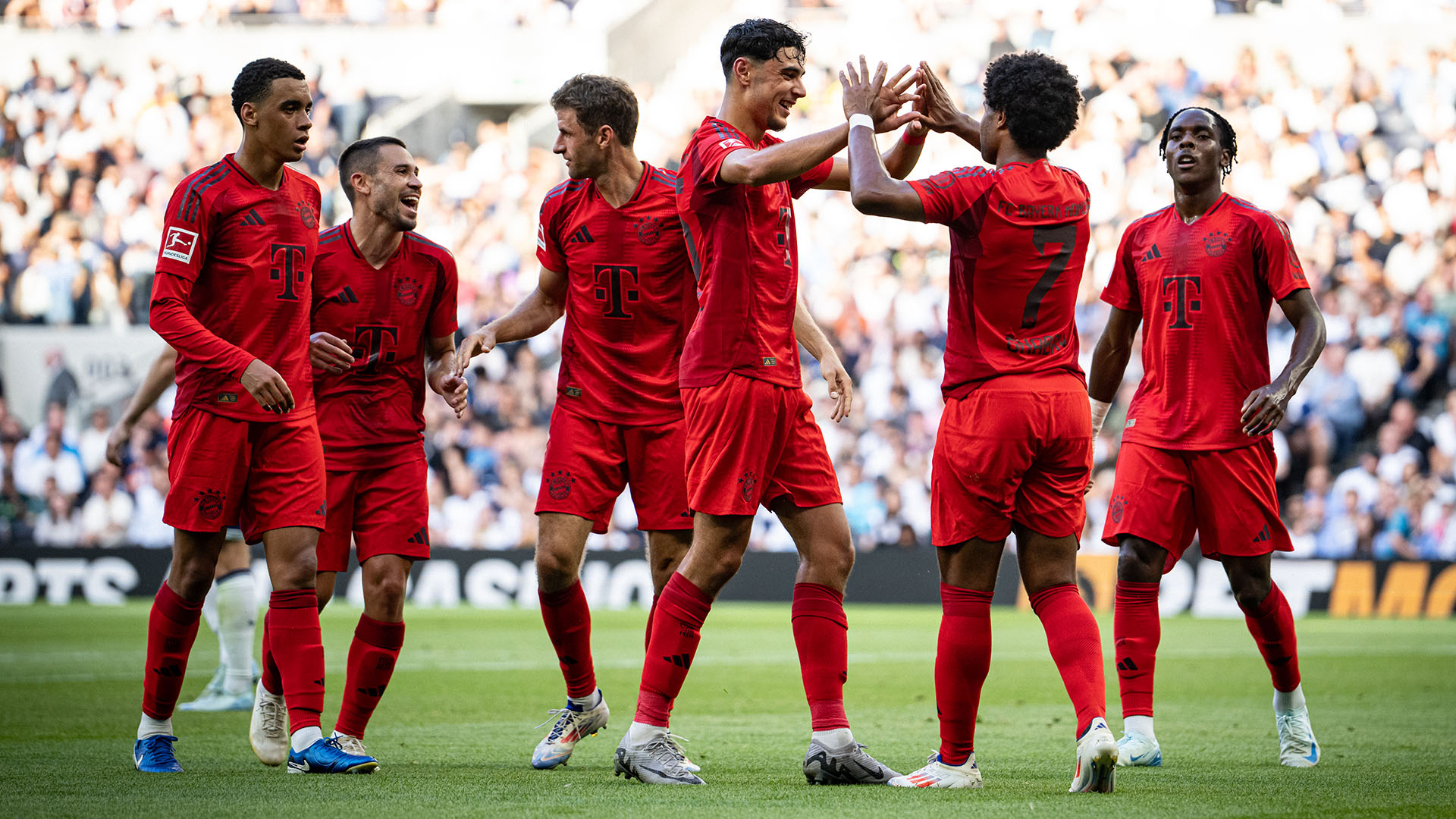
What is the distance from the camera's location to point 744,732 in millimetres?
7098

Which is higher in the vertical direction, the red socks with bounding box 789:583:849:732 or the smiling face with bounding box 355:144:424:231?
the smiling face with bounding box 355:144:424:231

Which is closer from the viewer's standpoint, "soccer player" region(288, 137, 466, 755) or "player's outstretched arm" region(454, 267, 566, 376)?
"soccer player" region(288, 137, 466, 755)

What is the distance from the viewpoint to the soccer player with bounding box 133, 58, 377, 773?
5.52 m

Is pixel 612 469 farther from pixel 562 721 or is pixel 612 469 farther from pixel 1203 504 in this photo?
pixel 1203 504

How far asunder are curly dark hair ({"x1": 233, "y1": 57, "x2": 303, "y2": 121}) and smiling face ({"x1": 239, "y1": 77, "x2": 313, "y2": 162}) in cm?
1

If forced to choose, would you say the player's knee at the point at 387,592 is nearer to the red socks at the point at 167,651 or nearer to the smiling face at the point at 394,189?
the red socks at the point at 167,651

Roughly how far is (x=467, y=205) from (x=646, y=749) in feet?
58.0

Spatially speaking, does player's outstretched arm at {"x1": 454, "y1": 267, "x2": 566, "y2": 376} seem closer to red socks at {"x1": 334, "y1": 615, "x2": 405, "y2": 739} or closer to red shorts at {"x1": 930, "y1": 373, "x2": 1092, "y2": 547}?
red socks at {"x1": 334, "y1": 615, "x2": 405, "y2": 739}

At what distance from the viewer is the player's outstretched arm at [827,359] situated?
5.57 m

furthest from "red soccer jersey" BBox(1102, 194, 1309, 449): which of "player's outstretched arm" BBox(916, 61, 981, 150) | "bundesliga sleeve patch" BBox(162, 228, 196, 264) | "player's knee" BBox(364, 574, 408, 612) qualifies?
"bundesliga sleeve patch" BBox(162, 228, 196, 264)

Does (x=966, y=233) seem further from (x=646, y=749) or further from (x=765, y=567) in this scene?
(x=765, y=567)

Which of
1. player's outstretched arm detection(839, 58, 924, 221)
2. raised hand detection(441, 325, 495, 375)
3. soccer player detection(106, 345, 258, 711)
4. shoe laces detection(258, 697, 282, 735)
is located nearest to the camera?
player's outstretched arm detection(839, 58, 924, 221)

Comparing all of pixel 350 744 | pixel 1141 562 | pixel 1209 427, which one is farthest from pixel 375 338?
pixel 1209 427

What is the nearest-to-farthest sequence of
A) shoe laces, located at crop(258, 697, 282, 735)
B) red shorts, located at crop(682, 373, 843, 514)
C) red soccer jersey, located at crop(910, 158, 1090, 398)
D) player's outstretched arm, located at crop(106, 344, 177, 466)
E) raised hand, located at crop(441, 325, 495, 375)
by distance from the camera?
red soccer jersey, located at crop(910, 158, 1090, 398) < red shorts, located at crop(682, 373, 843, 514) < shoe laces, located at crop(258, 697, 282, 735) < raised hand, located at crop(441, 325, 495, 375) < player's outstretched arm, located at crop(106, 344, 177, 466)
